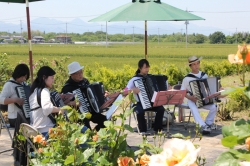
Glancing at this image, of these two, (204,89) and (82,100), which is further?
(204,89)

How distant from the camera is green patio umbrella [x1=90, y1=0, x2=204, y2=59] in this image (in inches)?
256

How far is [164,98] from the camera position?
22.6 feet

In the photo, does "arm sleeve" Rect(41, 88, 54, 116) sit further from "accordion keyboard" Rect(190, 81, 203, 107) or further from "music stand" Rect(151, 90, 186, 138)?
"accordion keyboard" Rect(190, 81, 203, 107)

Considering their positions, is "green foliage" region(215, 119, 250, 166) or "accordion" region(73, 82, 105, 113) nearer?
"green foliage" region(215, 119, 250, 166)

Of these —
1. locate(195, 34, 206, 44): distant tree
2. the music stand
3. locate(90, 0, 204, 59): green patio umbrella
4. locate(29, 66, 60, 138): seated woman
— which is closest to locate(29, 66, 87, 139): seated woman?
locate(29, 66, 60, 138): seated woman

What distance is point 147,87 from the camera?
23.4 feet

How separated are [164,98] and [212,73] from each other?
39.9ft

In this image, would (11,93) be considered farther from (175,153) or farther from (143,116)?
(175,153)

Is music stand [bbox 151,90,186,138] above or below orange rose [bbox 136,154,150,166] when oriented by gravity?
below

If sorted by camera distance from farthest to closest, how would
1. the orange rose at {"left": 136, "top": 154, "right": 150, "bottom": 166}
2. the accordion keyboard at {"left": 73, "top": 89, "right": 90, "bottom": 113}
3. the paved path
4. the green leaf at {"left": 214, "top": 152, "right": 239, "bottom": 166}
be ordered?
the accordion keyboard at {"left": 73, "top": 89, "right": 90, "bottom": 113}
the paved path
the orange rose at {"left": 136, "top": 154, "right": 150, "bottom": 166}
the green leaf at {"left": 214, "top": 152, "right": 239, "bottom": 166}

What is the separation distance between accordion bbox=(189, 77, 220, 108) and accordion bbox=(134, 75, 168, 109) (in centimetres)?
57

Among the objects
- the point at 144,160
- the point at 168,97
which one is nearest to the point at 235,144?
the point at 144,160

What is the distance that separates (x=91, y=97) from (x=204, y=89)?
2.22 m

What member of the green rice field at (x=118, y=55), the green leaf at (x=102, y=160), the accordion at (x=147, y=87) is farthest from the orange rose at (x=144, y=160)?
the green rice field at (x=118, y=55)
